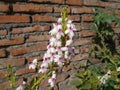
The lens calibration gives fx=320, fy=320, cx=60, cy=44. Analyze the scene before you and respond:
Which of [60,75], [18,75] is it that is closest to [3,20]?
[18,75]

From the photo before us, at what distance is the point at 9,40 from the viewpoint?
277 cm

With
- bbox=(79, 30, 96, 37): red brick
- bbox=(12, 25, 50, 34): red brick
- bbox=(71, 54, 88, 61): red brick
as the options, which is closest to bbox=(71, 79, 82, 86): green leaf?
bbox=(71, 54, 88, 61): red brick

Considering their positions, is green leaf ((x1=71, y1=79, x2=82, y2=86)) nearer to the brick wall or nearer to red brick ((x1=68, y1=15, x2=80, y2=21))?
the brick wall

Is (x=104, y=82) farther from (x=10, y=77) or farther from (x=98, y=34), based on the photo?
(x=10, y=77)

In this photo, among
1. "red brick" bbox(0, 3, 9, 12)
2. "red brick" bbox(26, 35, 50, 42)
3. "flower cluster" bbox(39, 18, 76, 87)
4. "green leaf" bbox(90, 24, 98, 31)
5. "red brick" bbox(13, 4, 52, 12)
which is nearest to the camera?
"flower cluster" bbox(39, 18, 76, 87)

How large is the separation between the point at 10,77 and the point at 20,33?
27.9 inches

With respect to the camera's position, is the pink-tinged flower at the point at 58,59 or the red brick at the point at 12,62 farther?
the red brick at the point at 12,62

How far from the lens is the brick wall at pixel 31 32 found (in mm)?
2747

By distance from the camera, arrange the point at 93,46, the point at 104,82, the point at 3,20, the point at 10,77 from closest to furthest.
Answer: the point at 10,77, the point at 3,20, the point at 104,82, the point at 93,46

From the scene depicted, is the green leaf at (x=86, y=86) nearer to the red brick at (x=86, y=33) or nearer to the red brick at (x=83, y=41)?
the red brick at (x=83, y=41)

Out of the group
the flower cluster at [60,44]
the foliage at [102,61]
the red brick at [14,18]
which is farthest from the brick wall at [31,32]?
the flower cluster at [60,44]

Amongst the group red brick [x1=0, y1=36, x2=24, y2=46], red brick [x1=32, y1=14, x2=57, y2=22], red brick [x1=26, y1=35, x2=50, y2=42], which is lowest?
red brick [x1=26, y1=35, x2=50, y2=42]

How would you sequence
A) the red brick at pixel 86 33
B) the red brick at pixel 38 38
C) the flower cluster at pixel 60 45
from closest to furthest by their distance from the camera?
the flower cluster at pixel 60 45 < the red brick at pixel 38 38 < the red brick at pixel 86 33

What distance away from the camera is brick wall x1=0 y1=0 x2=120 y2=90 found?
2.75 meters
